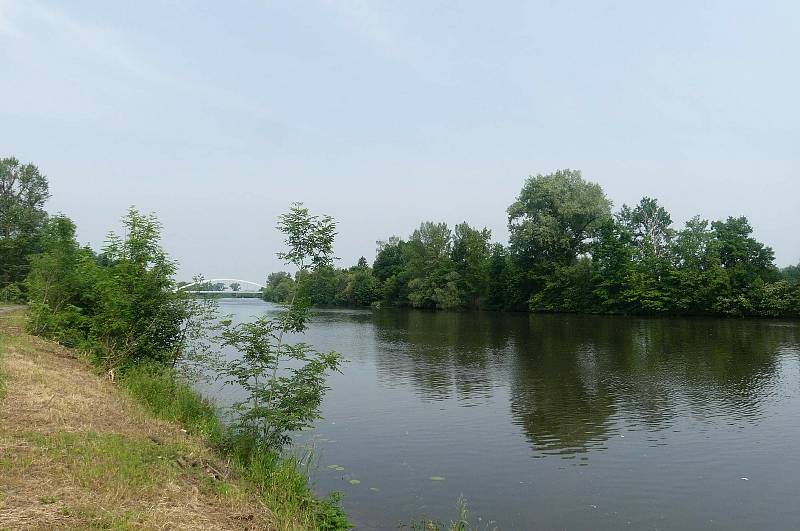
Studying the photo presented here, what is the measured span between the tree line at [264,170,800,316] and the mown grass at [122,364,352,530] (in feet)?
180

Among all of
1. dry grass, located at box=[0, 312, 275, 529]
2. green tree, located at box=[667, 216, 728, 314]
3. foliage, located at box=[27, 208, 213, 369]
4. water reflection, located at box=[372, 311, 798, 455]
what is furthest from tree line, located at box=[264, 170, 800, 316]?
dry grass, located at box=[0, 312, 275, 529]

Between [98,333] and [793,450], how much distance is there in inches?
715

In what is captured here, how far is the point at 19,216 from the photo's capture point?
4488cm

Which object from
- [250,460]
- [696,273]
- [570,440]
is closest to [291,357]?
[250,460]

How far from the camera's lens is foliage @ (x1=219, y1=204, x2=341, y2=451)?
9.34 m

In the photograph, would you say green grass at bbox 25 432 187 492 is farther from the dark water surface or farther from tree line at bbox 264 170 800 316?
tree line at bbox 264 170 800 316

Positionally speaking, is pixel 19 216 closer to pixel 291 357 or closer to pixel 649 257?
pixel 291 357

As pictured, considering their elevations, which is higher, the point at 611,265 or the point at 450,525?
the point at 611,265

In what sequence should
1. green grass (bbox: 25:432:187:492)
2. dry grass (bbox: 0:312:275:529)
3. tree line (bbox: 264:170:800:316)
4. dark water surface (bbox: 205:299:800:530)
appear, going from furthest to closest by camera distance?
1. tree line (bbox: 264:170:800:316)
2. dark water surface (bbox: 205:299:800:530)
3. green grass (bbox: 25:432:187:492)
4. dry grass (bbox: 0:312:275:529)

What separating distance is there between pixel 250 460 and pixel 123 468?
263 cm

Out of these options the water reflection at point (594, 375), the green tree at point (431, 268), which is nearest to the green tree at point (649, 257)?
the water reflection at point (594, 375)

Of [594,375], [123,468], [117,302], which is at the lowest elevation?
[594,375]

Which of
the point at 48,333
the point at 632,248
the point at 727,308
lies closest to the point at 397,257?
the point at 632,248

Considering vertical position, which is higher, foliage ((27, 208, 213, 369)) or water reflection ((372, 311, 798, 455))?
foliage ((27, 208, 213, 369))
